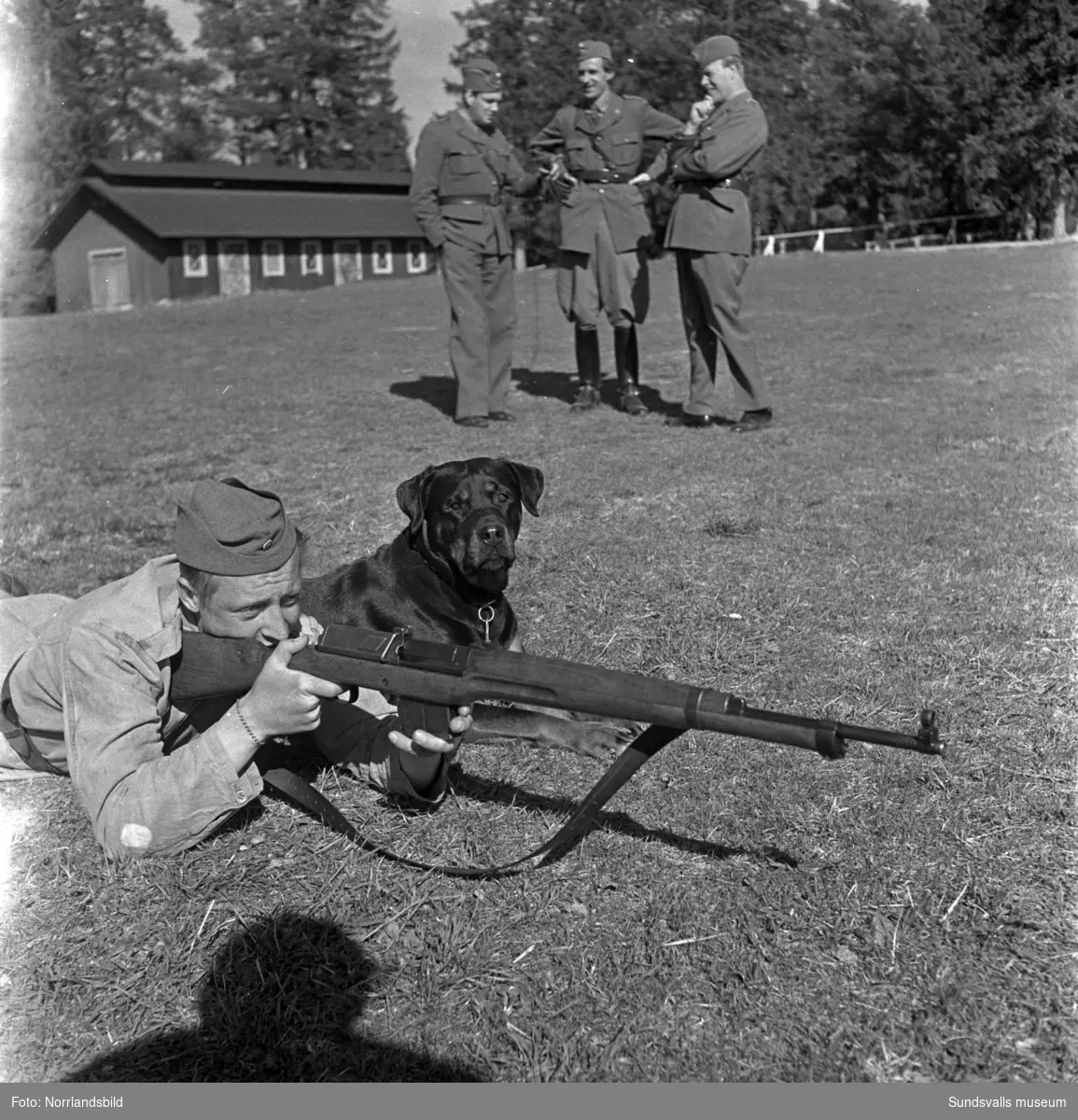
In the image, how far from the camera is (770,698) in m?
4.99

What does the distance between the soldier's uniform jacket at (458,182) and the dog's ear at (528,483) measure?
651cm

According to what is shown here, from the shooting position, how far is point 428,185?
1137 centimetres

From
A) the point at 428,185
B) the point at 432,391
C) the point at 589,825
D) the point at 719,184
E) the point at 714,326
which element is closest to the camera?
the point at 589,825

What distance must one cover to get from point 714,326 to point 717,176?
1.27 meters

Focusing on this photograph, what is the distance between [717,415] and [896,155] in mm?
49902

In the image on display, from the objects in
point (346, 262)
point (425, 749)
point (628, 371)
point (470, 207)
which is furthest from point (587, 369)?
point (346, 262)

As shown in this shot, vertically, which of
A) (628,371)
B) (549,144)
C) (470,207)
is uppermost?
(549,144)

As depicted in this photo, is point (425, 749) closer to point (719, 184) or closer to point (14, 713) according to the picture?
point (14, 713)

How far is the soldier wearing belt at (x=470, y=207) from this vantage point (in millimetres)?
11297

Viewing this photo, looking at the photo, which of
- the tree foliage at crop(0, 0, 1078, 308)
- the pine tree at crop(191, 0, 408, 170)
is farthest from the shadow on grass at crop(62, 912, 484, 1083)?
the pine tree at crop(191, 0, 408, 170)

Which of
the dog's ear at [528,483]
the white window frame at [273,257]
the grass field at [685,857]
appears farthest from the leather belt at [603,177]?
the white window frame at [273,257]

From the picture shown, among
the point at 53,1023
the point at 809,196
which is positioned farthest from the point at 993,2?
the point at 53,1023

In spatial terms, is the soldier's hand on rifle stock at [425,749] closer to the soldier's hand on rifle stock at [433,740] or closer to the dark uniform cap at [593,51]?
the soldier's hand on rifle stock at [433,740]

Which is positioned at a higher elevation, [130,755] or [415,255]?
[415,255]
